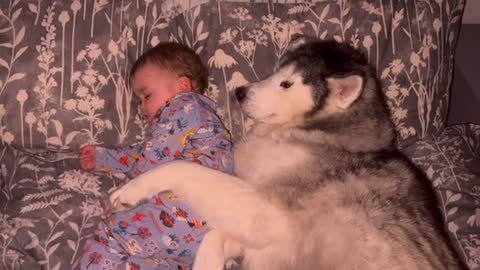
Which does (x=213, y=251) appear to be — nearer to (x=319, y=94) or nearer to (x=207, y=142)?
(x=207, y=142)

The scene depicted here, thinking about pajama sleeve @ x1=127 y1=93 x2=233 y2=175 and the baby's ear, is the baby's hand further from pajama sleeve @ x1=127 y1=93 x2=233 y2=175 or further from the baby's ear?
the baby's ear

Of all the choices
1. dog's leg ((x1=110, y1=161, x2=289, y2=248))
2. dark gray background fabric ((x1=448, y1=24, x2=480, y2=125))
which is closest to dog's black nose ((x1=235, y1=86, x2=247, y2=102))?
dog's leg ((x1=110, y1=161, x2=289, y2=248))

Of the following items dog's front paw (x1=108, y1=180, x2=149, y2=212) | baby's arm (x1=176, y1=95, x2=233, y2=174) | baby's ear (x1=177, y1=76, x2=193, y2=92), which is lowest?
dog's front paw (x1=108, y1=180, x2=149, y2=212)

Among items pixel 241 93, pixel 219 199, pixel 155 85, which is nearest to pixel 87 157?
pixel 155 85

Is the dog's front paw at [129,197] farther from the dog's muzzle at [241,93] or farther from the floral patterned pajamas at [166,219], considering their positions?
the dog's muzzle at [241,93]

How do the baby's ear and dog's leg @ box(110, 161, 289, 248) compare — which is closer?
dog's leg @ box(110, 161, 289, 248)

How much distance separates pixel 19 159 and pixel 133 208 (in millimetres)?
883

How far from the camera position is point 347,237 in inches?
78.3

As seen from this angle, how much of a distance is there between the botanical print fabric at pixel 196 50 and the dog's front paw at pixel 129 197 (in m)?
0.45

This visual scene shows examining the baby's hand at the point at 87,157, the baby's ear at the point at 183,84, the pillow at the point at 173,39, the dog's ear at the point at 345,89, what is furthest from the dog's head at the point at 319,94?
the baby's hand at the point at 87,157

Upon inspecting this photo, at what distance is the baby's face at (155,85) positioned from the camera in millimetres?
2652

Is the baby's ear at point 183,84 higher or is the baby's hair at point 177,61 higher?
the baby's hair at point 177,61

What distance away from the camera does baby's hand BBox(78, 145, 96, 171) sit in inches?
107

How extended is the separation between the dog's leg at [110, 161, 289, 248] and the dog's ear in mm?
556
